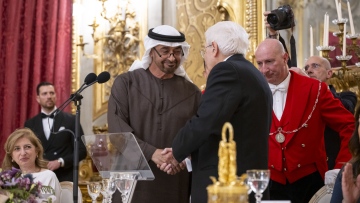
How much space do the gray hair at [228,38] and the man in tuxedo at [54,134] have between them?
2648 millimetres

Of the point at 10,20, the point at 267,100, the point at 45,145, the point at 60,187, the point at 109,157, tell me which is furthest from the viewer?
the point at 10,20

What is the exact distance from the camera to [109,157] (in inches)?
147

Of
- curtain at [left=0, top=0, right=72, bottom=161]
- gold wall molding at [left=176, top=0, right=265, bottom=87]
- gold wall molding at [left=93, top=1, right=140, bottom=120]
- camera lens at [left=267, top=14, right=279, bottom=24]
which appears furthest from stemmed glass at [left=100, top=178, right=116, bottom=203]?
curtain at [left=0, top=0, right=72, bottom=161]

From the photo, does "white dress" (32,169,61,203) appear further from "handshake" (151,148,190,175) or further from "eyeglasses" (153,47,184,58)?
"eyeglasses" (153,47,184,58)

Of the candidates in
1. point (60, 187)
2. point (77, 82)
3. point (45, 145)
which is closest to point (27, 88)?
point (77, 82)

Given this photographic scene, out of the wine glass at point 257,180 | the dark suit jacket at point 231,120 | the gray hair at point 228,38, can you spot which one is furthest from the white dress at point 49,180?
the wine glass at point 257,180

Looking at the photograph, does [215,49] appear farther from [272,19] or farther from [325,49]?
[325,49]

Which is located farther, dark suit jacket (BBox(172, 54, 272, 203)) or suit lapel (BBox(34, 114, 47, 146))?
suit lapel (BBox(34, 114, 47, 146))

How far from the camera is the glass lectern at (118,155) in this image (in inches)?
142

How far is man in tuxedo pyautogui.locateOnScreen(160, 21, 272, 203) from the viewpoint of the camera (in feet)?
11.1

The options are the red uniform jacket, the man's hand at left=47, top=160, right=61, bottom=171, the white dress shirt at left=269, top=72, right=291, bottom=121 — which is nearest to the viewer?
the red uniform jacket

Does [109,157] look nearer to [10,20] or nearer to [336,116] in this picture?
[336,116]

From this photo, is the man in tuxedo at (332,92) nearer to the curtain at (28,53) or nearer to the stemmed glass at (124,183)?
the stemmed glass at (124,183)

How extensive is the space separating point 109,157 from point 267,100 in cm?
80
